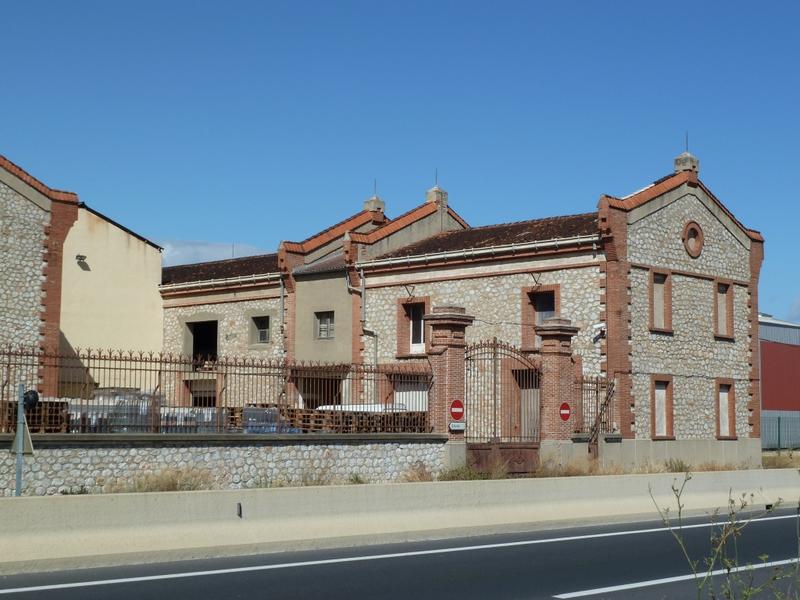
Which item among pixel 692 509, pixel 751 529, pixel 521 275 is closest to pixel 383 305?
pixel 521 275

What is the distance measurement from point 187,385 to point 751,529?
11.8 metres

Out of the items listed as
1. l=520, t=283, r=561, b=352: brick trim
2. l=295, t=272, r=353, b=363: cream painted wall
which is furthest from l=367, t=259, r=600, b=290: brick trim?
l=295, t=272, r=353, b=363: cream painted wall

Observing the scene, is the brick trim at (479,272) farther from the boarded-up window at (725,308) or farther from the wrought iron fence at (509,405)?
the boarded-up window at (725,308)

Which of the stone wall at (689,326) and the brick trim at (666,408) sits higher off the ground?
the stone wall at (689,326)

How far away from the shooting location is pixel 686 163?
1426 inches

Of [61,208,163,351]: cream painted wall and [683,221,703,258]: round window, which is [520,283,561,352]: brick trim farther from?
[61,208,163,351]: cream painted wall

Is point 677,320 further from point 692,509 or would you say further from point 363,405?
point 363,405

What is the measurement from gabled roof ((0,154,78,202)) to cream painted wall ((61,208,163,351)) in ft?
15.3

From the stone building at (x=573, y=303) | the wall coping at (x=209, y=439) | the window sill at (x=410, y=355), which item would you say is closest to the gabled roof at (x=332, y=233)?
the stone building at (x=573, y=303)

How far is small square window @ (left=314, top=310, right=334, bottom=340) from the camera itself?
39906 millimetres

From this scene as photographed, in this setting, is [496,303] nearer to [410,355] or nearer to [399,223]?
[410,355]

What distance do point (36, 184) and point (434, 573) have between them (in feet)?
73.9

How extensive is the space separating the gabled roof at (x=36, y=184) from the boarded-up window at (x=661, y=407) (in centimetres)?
1832

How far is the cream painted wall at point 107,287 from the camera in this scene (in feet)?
123
